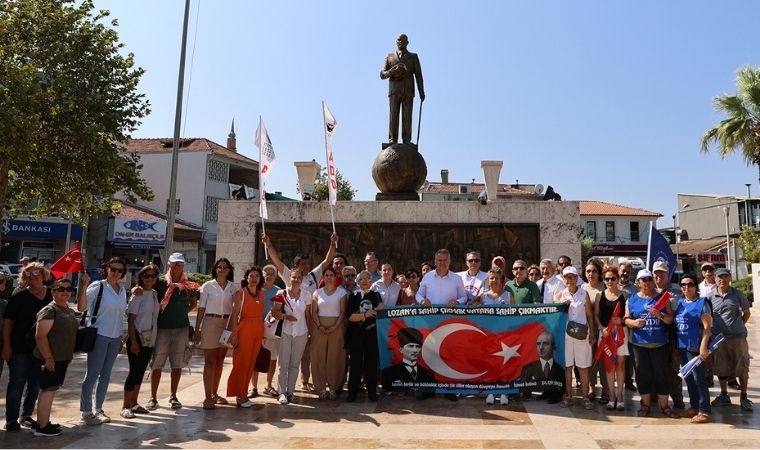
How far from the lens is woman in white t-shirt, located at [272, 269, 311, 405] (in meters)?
6.30

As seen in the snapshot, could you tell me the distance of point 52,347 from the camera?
4.88 meters

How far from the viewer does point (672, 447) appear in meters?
4.48

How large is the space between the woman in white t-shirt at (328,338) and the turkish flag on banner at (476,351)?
1.03 metres

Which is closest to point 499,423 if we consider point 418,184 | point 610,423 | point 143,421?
point 610,423

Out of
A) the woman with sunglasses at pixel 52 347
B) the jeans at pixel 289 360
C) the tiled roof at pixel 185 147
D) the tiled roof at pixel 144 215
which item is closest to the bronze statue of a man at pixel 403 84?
the jeans at pixel 289 360

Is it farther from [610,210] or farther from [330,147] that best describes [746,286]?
[610,210]

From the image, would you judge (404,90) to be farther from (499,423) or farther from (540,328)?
(499,423)

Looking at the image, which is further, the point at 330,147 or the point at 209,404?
the point at 330,147

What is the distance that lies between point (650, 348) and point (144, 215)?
31635 mm

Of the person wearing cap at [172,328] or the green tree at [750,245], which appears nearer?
the person wearing cap at [172,328]

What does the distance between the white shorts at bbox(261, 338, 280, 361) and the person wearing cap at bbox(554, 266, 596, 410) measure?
3513mm

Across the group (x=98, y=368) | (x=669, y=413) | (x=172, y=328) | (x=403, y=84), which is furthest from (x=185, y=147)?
(x=669, y=413)

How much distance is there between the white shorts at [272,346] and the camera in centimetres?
670

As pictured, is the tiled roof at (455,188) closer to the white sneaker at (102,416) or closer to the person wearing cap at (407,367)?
the person wearing cap at (407,367)
